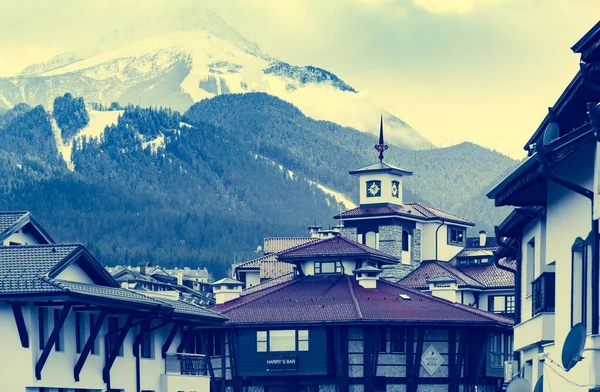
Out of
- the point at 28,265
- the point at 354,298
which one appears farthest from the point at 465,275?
the point at 28,265

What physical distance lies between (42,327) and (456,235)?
74279 mm

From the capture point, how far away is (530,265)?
102 ft

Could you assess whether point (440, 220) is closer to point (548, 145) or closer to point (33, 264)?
point (33, 264)

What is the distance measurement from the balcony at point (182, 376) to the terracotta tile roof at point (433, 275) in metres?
37.9

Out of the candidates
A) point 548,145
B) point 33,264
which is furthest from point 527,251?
point 33,264

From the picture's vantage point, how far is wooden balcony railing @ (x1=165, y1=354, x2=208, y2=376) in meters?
62.6

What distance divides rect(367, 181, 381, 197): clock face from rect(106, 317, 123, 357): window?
61.3m

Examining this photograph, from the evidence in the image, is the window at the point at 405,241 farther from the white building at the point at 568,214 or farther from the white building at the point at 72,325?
the white building at the point at 568,214

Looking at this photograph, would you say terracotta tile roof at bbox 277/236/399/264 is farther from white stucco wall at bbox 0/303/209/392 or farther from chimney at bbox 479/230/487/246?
white stucco wall at bbox 0/303/209/392

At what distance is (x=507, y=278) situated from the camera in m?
104

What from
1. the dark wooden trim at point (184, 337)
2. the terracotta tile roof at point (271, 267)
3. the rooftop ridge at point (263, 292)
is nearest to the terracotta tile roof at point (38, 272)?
the dark wooden trim at point (184, 337)

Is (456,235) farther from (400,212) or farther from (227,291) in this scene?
(227,291)

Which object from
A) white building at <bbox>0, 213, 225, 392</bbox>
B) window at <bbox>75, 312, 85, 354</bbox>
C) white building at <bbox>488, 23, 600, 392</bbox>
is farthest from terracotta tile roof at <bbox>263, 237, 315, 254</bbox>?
white building at <bbox>488, 23, 600, 392</bbox>

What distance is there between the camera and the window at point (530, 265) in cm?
3045
